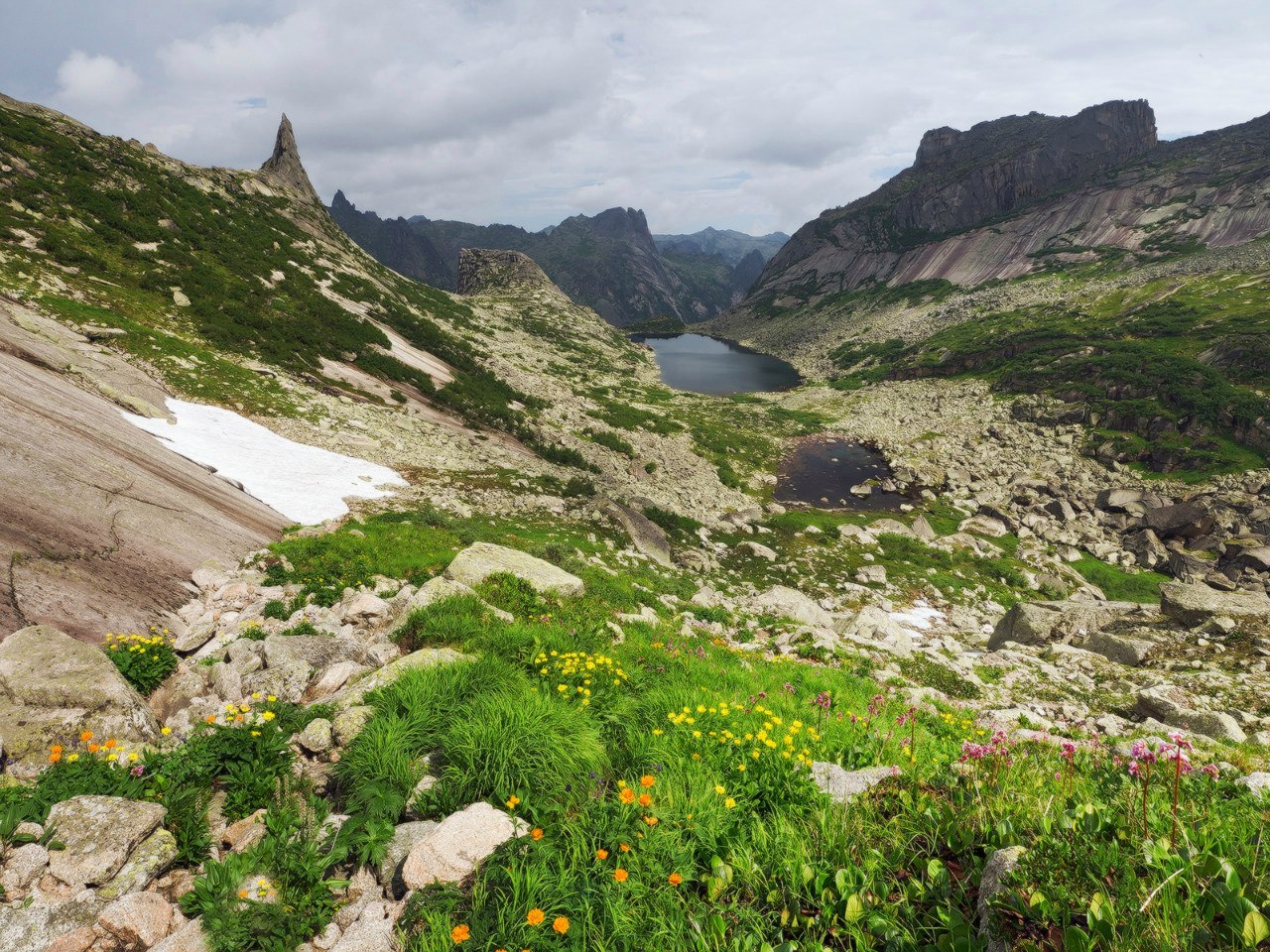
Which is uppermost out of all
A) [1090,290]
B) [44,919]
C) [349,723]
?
[1090,290]

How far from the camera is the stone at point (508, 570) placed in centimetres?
1218

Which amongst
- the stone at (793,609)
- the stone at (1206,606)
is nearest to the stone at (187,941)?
the stone at (793,609)

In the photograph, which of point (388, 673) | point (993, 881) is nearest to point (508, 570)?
point (388, 673)

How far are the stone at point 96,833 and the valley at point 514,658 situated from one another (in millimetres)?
26

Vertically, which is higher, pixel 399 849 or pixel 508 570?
pixel 399 849

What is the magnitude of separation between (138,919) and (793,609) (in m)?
18.7

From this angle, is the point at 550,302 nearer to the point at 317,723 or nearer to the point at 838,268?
the point at 838,268

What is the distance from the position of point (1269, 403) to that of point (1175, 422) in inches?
259

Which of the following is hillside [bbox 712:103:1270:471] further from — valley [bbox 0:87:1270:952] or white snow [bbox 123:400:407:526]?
white snow [bbox 123:400:407:526]

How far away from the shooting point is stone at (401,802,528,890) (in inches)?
148

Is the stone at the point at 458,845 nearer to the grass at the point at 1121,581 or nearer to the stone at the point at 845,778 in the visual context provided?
the stone at the point at 845,778

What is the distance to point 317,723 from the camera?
18.3 ft

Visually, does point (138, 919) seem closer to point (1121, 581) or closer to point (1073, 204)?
point (1121, 581)

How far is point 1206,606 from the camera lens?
1773cm
